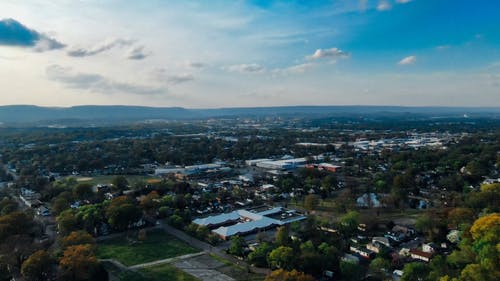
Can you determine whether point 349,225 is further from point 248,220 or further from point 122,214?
point 122,214

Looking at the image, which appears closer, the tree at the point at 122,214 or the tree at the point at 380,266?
the tree at the point at 380,266

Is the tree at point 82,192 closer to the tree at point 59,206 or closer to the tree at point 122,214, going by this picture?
the tree at point 59,206

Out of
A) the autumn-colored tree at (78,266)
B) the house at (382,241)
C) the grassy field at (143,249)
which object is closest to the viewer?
the autumn-colored tree at (78,266)

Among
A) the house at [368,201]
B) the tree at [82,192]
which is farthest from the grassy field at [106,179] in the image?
the house at [368,201]

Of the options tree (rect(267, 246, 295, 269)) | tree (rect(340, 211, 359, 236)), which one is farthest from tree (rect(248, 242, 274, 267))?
tree (rect(340, 211, 359, 236))

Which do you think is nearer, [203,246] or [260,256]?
[260,256]

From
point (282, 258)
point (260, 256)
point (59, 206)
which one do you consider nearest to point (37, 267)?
point (260, 256)
